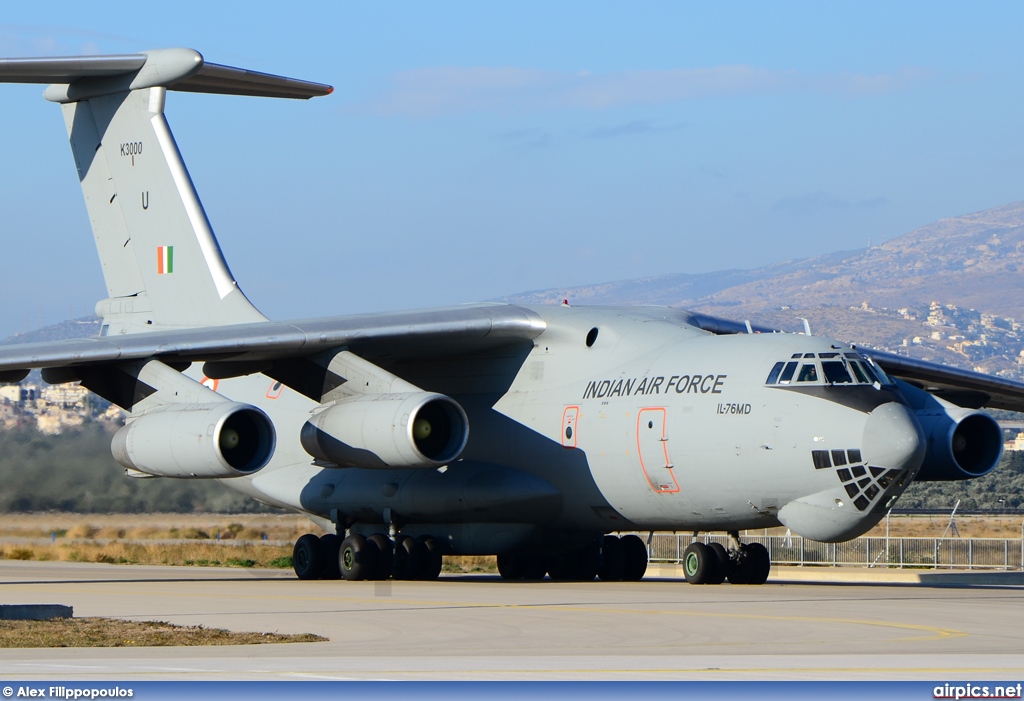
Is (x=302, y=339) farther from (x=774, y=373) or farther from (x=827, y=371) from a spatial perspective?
(x=827, y=371)

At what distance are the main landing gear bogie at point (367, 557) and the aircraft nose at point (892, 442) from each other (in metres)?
5.94

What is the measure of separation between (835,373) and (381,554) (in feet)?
19.3

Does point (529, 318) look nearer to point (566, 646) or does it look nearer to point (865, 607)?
point (865, 607)

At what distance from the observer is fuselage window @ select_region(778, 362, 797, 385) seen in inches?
615

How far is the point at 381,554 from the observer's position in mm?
18250

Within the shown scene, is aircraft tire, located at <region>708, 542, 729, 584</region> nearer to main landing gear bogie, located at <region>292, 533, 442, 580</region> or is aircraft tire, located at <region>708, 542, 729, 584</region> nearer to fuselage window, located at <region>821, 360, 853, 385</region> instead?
fuselage window, located at <region>821, 360, 853, 385</region>

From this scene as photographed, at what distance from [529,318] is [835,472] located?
4.48 m

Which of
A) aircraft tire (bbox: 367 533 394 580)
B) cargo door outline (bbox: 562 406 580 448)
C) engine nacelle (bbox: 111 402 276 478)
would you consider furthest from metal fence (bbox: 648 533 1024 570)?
engine nacelle (bbox: 111 402 276 478)

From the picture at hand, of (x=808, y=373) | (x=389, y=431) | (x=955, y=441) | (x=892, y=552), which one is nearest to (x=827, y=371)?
(x=808, y=373)

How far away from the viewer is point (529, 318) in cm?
1816

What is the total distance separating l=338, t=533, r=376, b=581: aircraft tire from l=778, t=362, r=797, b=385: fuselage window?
5.43 m

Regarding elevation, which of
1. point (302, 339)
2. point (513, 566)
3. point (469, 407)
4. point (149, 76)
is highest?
point (149, 76)

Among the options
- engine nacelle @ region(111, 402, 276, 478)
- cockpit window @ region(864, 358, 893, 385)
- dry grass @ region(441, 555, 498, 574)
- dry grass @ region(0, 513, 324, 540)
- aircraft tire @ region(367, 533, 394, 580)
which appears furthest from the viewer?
dry grass @ region(441, 555, 498, 574)

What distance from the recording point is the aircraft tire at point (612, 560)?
1922 centimetres
